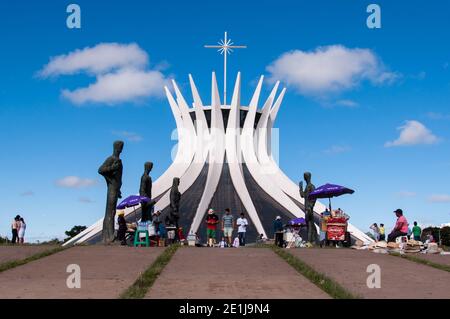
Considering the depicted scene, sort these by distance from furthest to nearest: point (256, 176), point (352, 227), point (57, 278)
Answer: point (256, 176) → point (352, 227) → point (57, 278)

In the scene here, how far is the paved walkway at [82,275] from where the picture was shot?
17.1 feet

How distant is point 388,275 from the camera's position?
6711mm

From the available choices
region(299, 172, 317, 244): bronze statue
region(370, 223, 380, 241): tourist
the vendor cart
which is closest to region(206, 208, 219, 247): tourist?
region(299, 172, 317, 244): bronze statue

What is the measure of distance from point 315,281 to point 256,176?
2561 centimetres

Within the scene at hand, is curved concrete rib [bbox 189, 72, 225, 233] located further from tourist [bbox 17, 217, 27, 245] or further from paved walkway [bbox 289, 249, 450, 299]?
paved walkway [bbox 289, 249, 450, 299]

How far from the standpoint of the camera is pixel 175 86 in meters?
33.1

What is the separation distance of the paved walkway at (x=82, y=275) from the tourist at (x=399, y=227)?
6.09 meters

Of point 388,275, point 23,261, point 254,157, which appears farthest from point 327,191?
point 254,157

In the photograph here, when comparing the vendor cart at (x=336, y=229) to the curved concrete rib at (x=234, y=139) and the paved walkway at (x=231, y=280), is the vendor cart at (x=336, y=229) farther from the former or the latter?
the curved concrete rib at (x=234, y=139)

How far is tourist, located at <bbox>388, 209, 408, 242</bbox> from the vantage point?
12570mm

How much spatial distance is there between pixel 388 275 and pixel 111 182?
7506 mm

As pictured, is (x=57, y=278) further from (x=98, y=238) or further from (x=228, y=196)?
(x=228, y=196)

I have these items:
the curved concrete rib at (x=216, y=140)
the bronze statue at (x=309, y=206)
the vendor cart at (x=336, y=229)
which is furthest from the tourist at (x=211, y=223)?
the curved concrete rib at (x=216, y=140)

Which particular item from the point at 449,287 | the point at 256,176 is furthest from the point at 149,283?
the point at 256,176
